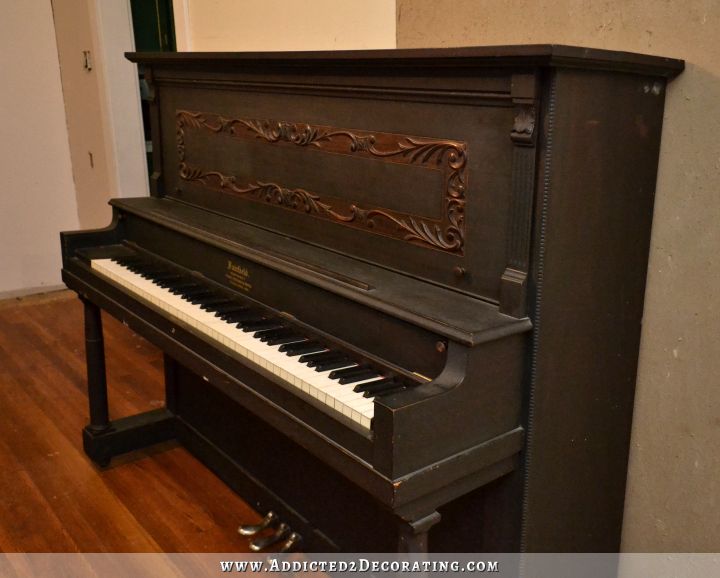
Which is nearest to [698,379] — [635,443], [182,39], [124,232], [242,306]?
[635,443]

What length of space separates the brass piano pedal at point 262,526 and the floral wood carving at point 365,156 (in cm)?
104

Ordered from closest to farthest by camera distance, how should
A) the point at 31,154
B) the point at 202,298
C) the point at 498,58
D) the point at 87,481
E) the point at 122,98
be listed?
1. the point at 498,58
2. the point at 202,298
3. the point at 87,481
4. the point at 122,98
5. the point at 31,154

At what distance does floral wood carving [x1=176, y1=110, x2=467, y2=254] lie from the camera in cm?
155

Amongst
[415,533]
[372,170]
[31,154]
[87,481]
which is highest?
[372,170]

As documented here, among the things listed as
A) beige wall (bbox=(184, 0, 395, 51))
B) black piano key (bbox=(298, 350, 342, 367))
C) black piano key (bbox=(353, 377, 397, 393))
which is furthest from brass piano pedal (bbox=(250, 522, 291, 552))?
beige wall (bbox=(184, 0, 395, 51))

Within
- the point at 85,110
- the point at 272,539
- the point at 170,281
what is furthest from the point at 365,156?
the point at 85,110

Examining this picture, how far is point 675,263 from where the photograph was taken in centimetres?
165

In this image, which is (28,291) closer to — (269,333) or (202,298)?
(202,298)

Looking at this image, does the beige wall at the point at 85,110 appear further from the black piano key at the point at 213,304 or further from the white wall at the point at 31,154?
the black piano key at the point at 213,304

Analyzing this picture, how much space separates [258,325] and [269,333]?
2.9 inches

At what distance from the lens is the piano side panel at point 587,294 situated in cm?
139

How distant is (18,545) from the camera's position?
2307 mm

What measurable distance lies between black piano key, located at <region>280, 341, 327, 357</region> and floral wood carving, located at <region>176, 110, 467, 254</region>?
319 millimetres

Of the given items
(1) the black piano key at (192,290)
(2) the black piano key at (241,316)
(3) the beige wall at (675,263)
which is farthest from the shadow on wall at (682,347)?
(1) the black piano key at (192,290)
